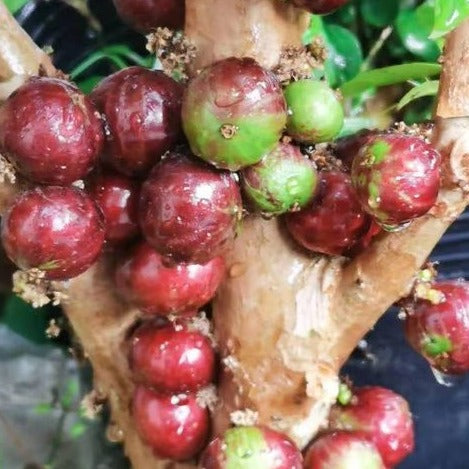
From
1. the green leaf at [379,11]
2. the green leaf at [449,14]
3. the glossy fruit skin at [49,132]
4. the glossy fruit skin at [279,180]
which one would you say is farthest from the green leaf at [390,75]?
the glossy fruit skin at [49,132]

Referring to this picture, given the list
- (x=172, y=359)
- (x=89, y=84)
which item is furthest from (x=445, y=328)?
(x=89, y=84)

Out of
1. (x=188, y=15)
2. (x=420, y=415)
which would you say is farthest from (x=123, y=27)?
(x=420, y=415)

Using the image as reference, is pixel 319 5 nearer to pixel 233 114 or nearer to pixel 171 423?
pixel 233 114

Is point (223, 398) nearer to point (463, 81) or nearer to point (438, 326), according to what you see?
point (438, 326)

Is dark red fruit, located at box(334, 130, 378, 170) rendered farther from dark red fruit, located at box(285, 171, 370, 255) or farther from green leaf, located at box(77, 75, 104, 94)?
green leaf, located at box(77, 75, 104, 94)

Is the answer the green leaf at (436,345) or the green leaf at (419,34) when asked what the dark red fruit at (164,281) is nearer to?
the green leaf at (436,345)

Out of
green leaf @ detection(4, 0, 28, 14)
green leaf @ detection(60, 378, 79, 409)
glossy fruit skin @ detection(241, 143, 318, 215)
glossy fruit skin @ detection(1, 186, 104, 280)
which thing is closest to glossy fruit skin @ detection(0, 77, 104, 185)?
glossy fruit skin @ detection(1, 186, 104, 280)
